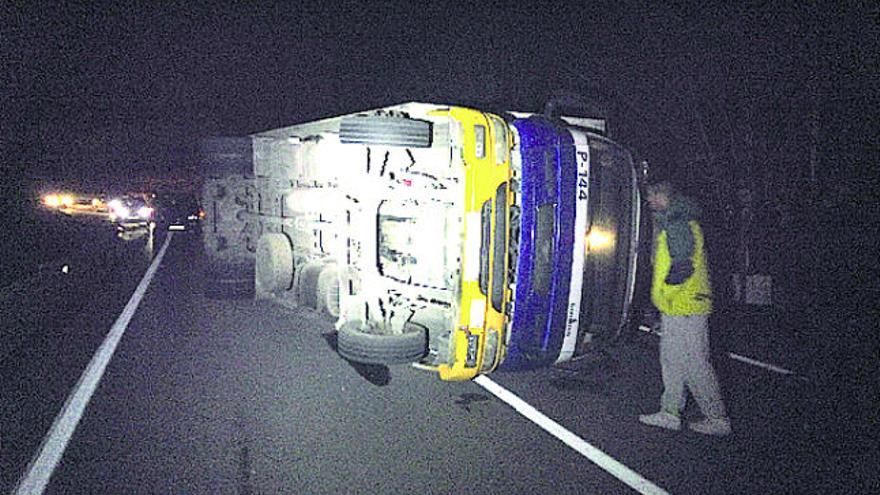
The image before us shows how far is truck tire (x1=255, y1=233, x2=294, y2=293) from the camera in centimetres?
838

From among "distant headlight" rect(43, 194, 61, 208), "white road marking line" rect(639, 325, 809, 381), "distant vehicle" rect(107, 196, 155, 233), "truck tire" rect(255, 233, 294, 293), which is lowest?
"white road marking line" rect(639, 325, 809, 381)

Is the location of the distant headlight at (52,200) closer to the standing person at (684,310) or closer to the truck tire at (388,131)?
the truck tire at (388,131)

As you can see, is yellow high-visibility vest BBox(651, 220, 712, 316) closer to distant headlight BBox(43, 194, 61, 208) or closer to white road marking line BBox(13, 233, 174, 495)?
white road marking line BBox(13, 233, 174, 495)

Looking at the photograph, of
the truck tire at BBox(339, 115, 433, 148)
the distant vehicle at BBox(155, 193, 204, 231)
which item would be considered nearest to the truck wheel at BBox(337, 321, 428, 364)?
the truck tire at BBox(339, 115, 433, 148)

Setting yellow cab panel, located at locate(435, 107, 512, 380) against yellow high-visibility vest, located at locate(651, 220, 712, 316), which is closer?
yellow cab panel, located at locate(435, 107, 512, 380)

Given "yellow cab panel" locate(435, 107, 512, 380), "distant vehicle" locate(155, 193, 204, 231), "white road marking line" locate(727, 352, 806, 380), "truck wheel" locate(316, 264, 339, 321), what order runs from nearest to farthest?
1. "yellow cab panel" locate(435, 107, 512, 380)
2. "white road marking line" locate(727, 352, 806, 380)
3. "truck wheel" locate(316, 264, 339, 321)
4. "distant vehicle" locate(155, 193, 204, 231)

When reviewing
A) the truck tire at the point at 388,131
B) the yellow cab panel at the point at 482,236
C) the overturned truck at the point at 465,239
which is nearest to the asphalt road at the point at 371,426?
the overturned truck at the point at 465,239

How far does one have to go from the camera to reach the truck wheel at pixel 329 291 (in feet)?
23.2

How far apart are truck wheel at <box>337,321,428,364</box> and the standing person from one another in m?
1.98

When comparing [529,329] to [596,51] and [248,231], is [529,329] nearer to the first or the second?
[248,231]

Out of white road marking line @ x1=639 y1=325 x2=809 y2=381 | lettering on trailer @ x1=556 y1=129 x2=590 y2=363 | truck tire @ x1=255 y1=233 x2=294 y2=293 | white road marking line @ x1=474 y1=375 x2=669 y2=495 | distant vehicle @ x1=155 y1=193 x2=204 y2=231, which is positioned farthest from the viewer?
distant vehicle @ x1=155 y1=193 x2=204 y2=231

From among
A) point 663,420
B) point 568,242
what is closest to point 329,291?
point 568,242

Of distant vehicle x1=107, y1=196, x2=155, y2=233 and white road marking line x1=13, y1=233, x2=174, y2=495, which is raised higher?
distant vehicle x1=107, y1=196, x2=155, y2=233

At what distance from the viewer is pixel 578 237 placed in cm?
520
